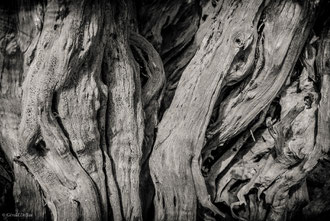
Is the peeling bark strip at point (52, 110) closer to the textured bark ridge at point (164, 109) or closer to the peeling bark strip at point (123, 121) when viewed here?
the textured bark ridge at point (164, 109)

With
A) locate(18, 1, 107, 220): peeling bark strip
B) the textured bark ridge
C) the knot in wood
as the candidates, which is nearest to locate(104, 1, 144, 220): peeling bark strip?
the textured bark ridge

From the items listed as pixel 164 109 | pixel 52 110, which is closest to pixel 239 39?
pixel 164 109

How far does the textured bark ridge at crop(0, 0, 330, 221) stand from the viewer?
126cm

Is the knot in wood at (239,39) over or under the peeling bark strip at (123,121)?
over

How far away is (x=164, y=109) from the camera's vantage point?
5.21ft

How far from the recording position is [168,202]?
56.3 inches

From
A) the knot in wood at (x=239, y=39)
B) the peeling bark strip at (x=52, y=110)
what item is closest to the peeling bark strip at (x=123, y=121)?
the peeling bark strip at (x=52, y=110)

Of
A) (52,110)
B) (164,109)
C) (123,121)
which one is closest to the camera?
(52,110)

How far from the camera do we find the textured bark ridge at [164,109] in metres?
1.26

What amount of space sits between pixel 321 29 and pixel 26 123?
64.1 inches

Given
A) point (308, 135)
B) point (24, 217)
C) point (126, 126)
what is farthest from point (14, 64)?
point (308, 135)

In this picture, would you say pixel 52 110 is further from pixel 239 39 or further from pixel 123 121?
pixel 239 39

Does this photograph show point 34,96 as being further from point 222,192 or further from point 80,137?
point 222,192

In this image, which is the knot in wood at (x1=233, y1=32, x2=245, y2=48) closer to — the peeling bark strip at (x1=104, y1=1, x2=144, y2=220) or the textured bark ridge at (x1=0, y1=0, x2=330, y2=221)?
the textured bark ridge at (x1=0, y1=0, x2=330, y2=221)
